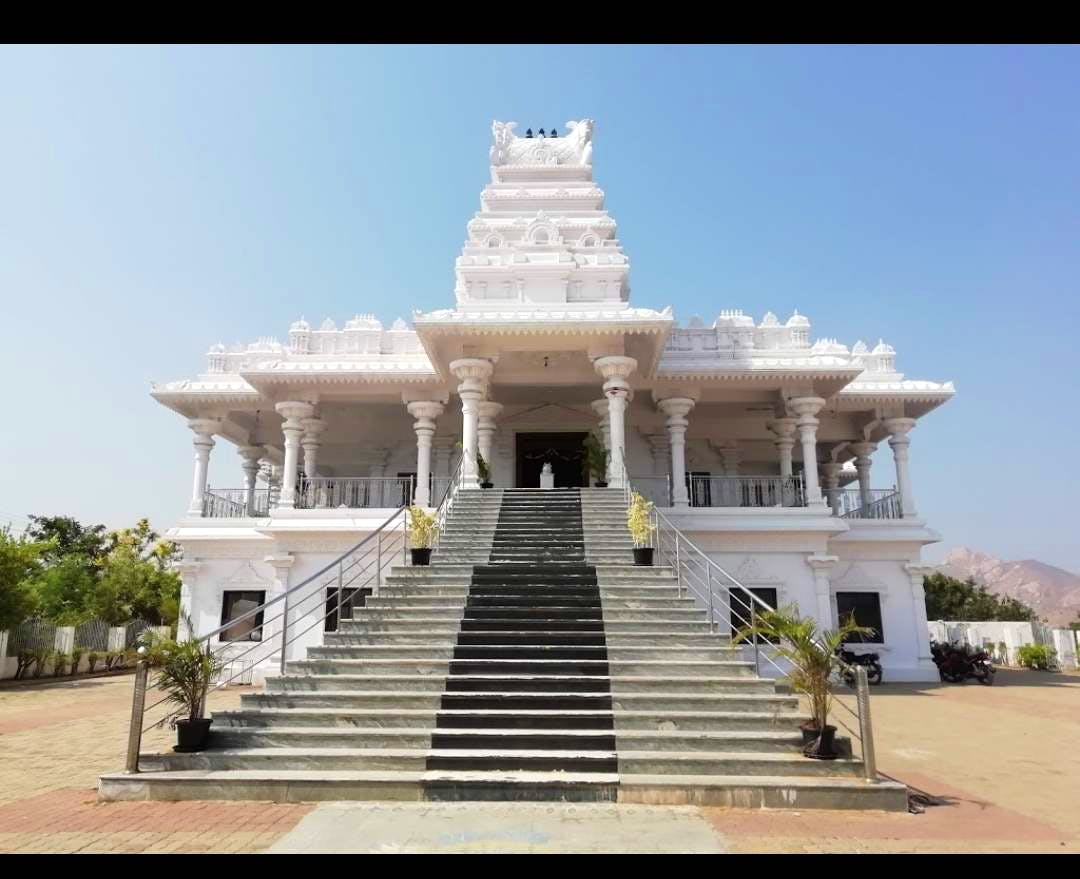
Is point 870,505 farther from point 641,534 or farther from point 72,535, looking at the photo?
point 72,535

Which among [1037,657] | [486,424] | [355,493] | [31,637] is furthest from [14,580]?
[1037,657]

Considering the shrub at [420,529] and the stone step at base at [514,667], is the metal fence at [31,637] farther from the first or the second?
the stone step at base at [514,667]

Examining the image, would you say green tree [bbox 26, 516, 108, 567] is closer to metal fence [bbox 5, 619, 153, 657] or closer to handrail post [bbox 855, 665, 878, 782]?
metal fence [bbox 5, 619, 153, 657]

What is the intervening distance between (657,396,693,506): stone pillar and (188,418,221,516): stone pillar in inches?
428

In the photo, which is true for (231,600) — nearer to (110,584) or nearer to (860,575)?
(860,575)

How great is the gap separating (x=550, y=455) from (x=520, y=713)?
38.2ft

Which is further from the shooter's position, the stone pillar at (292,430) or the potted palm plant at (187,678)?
the stone pillar at (292,430)

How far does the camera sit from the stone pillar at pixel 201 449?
1694 cm

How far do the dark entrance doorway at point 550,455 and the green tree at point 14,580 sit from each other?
1287 centimetres

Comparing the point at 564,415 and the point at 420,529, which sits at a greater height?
the point at 564,415

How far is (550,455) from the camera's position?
18516mm

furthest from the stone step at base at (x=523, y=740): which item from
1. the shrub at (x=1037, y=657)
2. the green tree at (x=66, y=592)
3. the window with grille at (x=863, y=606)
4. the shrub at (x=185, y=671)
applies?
the shrub at (x=1037, y=657)

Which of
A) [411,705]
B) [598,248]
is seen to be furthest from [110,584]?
[411,705]
